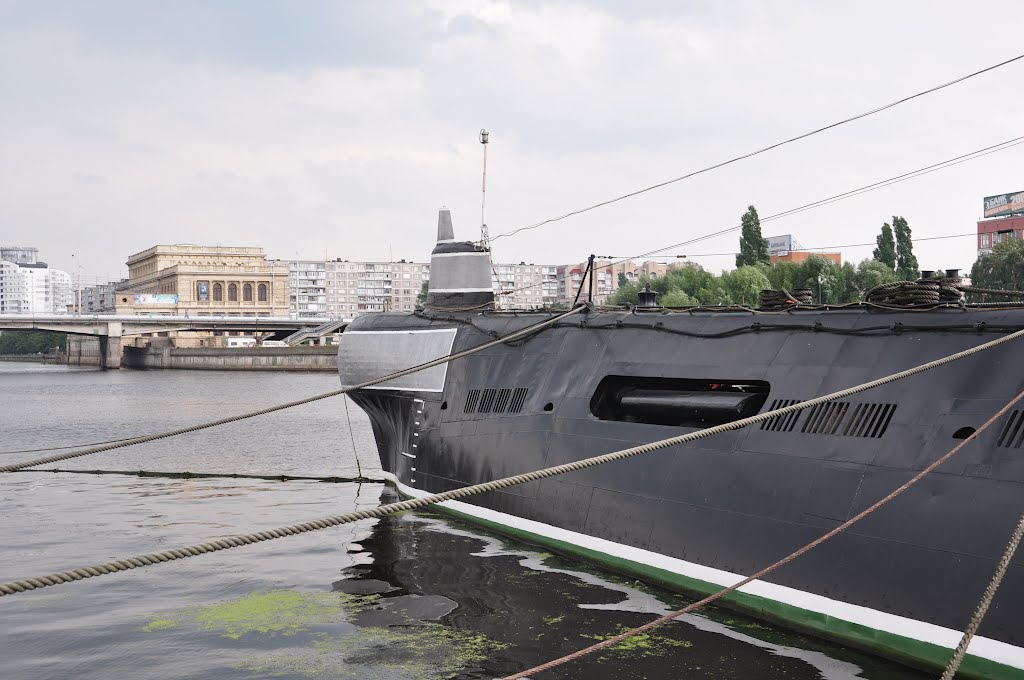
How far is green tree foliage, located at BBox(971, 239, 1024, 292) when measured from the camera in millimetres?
71125

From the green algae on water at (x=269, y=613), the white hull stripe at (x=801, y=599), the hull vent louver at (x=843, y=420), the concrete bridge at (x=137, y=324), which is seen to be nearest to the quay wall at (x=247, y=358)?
the concrete bridge at (x=137, y=324)

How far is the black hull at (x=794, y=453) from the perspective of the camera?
30.3ft

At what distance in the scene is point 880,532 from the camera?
9.69 metres

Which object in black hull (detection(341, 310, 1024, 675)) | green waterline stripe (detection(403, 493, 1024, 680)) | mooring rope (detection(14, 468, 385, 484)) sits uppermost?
black hull (detection(341, 310, 1024, 675))

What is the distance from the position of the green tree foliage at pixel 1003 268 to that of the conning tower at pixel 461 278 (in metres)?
60.8

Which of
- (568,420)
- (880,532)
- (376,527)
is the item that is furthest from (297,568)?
(880,532)

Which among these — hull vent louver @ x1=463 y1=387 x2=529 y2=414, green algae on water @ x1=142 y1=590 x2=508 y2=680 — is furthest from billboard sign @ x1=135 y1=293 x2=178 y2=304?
green algae on water @ x1=142 y1=590 x2=508 y2=680

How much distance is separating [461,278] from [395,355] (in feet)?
6.79

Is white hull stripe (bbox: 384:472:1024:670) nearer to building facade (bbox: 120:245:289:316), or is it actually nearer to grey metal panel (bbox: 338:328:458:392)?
grey metal panel (bbox: 338:328:458:392)

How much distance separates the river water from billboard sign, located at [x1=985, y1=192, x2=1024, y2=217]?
92.3m

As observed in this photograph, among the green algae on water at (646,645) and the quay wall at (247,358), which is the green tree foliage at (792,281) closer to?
the quay wall at (247,358)

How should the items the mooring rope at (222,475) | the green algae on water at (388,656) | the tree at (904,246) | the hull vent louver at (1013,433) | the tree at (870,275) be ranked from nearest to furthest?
the hull vent louver at (1013,433)
the green algae on water at (388,656)
the mooring rope at (222,475)
the tree at (870,275)
the tree at (904,246)

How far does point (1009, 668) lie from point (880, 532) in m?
1.65

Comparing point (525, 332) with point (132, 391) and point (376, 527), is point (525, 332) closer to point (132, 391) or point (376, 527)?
point (376, 527)
